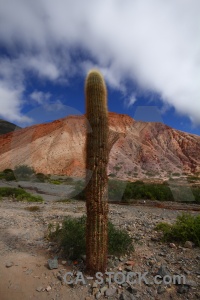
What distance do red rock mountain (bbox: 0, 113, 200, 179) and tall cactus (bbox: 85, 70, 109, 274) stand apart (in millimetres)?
34305

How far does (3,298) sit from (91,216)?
1814 millimetres

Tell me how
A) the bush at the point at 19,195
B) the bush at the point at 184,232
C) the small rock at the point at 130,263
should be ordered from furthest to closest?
the bush at the point at 19,195
the bush at the point at 184,232
the small rock at the point at 130,263

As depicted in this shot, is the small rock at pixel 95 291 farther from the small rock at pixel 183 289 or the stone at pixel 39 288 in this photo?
the small rock at pixel 183 289

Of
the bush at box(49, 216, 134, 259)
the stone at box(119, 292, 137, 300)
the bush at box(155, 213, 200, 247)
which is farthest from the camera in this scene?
the bush at box(155, 213, 200, 247)

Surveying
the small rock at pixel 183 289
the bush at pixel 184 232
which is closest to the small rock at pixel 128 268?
the small rock at pixel 183 289

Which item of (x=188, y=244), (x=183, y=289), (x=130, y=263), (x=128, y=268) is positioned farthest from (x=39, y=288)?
(x=188, y=244)

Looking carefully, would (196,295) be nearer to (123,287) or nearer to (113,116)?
(123,287)

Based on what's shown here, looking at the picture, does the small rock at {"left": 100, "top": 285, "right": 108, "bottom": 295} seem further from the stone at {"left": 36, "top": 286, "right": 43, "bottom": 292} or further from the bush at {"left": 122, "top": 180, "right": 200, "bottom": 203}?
the bush at {"left": 122, "top": 180, "right": 200, "bottom": 203}

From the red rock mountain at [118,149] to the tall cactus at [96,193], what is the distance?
3430cm

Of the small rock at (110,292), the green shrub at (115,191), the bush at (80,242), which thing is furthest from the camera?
the green shrub at (115,191)

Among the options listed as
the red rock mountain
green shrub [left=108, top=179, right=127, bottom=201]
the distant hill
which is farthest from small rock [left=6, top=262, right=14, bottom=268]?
Answer: the distant hill

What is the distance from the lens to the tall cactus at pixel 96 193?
447cm

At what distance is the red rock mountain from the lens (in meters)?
44.6

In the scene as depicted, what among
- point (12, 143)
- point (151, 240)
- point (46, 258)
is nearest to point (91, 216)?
point (46, 258)
